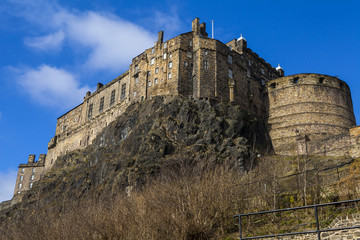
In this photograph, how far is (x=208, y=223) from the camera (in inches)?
761

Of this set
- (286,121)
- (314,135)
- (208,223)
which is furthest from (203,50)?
(208,223)

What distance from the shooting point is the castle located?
42.5m

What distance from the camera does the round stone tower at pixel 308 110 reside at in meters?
42.8

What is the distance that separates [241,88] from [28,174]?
50.6 m

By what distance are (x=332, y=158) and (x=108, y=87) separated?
3012 centimetres

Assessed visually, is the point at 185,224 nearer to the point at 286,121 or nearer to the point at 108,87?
the point at 286,121

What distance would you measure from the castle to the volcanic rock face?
213cm

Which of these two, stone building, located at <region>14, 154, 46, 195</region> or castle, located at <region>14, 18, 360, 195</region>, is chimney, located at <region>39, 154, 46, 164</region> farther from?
→ castle, located at <region>14, 18, 360, 195</region>

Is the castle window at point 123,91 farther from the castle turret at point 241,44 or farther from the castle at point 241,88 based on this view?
Result: the castle turret at point 241,44

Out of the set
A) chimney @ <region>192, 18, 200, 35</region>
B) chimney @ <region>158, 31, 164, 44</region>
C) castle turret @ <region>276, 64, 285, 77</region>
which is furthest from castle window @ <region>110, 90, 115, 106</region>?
castle turret @ <region>276, 64, 285, 77</region>

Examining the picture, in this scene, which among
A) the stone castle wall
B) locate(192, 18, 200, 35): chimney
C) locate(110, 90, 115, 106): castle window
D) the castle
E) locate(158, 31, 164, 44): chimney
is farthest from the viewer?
locate(110, 90, 115, 106): castle window

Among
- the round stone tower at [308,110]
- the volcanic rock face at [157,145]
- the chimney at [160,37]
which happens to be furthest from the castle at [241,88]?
the volcanic rock face at [157,145]

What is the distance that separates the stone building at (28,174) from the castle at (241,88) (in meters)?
33.4

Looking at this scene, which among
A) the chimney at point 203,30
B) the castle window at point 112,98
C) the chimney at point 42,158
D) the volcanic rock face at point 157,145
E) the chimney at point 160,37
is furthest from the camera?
the chimney at point 42,158
